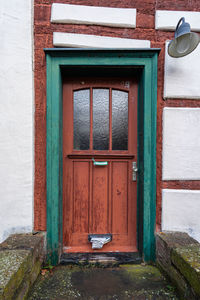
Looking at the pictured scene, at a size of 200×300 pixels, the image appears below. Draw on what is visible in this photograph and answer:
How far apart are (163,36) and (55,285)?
115 inches

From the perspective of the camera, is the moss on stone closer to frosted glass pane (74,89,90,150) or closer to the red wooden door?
the red wooden door

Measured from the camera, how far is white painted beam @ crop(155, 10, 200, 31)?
2.07 metres

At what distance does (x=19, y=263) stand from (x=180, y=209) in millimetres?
1725

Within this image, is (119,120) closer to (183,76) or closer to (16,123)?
(183,76)

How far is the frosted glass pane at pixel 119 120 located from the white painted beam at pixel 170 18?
84 cm

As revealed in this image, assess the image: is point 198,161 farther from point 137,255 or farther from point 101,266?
point 101,266

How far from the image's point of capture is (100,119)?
91.1 inches

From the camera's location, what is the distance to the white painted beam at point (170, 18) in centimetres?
207

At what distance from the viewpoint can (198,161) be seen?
2109 millimetres

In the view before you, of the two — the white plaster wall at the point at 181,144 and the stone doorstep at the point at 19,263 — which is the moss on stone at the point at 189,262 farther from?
the stone doorstep at the point at 19,263

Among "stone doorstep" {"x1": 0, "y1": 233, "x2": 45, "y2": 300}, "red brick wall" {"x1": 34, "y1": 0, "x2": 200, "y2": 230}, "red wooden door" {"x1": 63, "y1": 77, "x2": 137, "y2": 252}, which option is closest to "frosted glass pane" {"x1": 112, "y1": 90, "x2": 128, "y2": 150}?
"red wooden door" {"x1": 63, "y1": 77, "x2": 137, "y2": 252}

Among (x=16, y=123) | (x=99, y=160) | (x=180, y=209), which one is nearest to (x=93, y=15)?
(x=16, y=123)

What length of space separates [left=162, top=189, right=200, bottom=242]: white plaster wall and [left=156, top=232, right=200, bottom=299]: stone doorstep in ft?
0.32

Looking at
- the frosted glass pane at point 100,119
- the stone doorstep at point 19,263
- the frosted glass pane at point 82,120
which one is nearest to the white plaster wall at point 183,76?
the frosted glass pane at point 100,119
